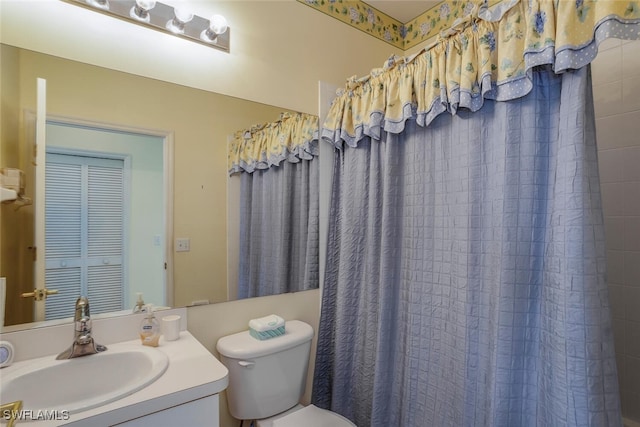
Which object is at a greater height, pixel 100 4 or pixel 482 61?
pixel 100 4

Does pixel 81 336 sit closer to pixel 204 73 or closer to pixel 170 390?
pixel 170 390

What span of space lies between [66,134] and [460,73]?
145 centimetres

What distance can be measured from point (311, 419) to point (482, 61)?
1.64 m

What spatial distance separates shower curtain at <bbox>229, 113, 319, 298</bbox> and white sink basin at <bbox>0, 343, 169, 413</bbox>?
50 cm

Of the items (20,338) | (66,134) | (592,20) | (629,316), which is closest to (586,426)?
(629,316)

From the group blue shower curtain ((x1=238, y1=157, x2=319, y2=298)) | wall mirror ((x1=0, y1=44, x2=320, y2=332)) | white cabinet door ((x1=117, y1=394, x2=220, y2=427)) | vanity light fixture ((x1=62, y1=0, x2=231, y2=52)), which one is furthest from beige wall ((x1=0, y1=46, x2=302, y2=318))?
white cabinet door ((x1=117, y1=394, x2=220, y2=427))

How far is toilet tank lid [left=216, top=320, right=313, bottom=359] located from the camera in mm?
1281

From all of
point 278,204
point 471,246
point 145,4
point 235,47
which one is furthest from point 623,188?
point 145,4

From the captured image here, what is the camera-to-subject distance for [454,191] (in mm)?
1257

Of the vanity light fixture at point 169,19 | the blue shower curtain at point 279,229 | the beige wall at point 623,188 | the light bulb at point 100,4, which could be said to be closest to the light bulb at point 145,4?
the vanity light fixture at point 169,19

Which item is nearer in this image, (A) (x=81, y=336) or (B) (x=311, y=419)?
(A) (x=81, y=336)

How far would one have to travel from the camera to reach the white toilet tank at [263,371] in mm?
1294

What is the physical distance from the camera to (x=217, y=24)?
1.32m

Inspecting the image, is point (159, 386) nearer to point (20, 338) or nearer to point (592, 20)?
point (20, 338)
